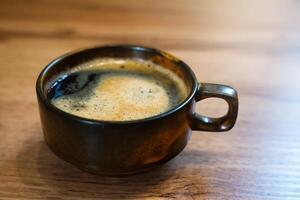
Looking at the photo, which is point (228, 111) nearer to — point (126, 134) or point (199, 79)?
point (126, 134)

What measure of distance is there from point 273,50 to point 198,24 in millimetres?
232

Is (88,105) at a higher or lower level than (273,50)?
higher

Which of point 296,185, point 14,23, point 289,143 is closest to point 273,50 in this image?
point 289,143

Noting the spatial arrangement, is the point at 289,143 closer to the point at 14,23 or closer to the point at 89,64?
the point at 89,64

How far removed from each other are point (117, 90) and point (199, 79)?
0.90 feet

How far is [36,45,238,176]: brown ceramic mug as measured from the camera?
0.58 metres

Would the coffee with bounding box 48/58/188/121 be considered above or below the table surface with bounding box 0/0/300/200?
above

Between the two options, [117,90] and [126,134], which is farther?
[117,90]

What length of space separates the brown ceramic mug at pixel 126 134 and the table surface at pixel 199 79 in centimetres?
5

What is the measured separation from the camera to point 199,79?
0.96 m

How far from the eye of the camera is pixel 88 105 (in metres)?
0.68

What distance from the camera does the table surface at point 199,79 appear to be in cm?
65

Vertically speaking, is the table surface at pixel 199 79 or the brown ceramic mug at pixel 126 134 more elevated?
the brown ceramic mug at pixel 126 134

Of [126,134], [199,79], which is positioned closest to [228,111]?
[126,134]
